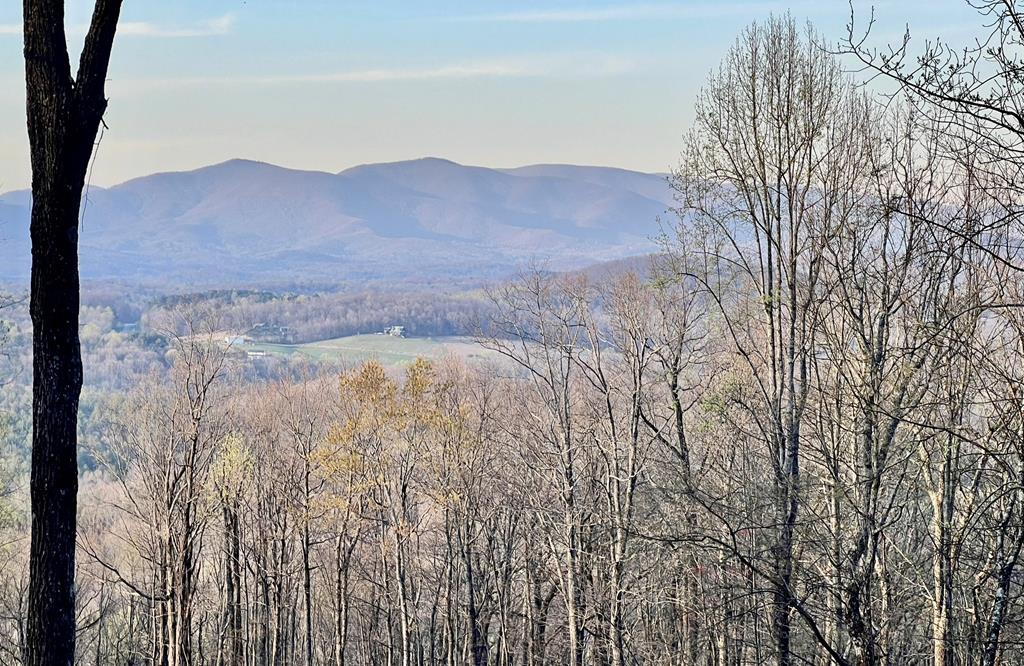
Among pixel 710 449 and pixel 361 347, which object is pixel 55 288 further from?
pixel 361 347

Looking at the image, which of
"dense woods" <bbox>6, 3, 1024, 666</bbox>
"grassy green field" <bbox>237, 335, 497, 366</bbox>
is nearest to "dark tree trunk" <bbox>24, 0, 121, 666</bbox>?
"dense woods" <bbox>6, 3, 1024, 666</bbox>

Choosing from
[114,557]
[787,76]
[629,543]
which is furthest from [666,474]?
[114,557]

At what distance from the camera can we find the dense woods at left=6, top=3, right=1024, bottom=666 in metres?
10.3

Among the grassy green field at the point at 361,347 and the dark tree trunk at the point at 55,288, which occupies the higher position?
the dark tree trunk at the point at 55,288

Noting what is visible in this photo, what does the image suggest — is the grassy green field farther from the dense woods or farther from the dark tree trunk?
the dark tree trunk

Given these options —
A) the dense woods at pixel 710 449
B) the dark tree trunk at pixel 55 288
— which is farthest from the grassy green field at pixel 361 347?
the dark tree trunk at pixel 55 288

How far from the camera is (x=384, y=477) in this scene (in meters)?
21.8

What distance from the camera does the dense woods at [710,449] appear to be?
1030cm

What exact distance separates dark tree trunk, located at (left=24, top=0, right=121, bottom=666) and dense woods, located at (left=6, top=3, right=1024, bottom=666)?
1.16 meters

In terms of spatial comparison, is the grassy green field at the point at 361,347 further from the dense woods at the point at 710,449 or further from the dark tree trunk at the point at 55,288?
the dark tree trunk at the point at 55,288

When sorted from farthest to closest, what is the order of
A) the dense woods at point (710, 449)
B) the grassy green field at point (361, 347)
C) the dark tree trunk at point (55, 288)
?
the grassy green field at point (361, 347) < the dense woods at point (710, 449) < the dark tree trunk at point (55, 288)

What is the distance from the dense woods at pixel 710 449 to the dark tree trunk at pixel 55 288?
116cm

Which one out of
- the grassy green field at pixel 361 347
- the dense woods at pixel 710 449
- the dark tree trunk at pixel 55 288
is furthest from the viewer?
the grassy green field at pixel 361 347

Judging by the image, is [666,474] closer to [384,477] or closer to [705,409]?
[705,409]
